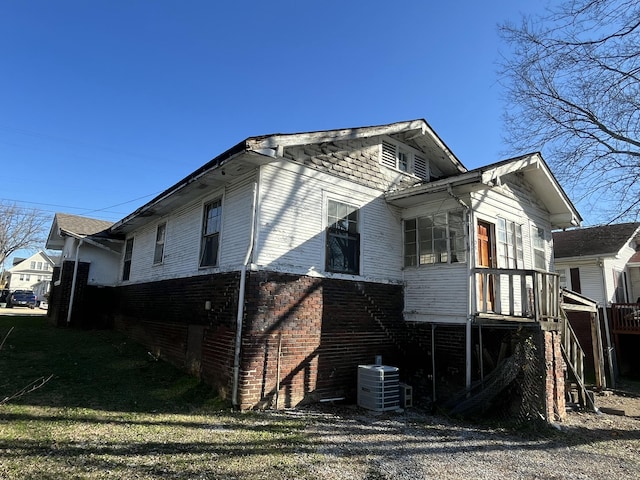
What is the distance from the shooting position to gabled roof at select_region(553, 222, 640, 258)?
18.1 meters

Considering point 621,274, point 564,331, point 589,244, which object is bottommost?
point 564,331

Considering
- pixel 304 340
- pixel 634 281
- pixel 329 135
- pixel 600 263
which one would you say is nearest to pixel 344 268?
pixel 304 340

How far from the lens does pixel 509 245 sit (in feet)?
34.0

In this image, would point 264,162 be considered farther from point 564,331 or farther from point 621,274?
point 621,274

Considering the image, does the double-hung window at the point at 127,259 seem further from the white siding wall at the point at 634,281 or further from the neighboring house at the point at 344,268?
the white siding wall at the point at 634,281

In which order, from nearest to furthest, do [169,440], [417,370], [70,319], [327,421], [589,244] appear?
[169,440]
[327,421]
[417,370]
[70,319]
[589,244]

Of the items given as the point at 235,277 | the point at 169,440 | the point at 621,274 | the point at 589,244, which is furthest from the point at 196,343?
the point at 621,274

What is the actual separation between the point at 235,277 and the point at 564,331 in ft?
25.1

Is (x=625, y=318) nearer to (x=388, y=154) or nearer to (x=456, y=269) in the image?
(x=456, y=269)

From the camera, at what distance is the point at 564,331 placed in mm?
9445

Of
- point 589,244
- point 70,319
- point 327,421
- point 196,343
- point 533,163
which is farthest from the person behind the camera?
point 589,244

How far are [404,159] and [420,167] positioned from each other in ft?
2.14

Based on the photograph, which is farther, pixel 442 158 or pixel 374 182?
pixel 442 158

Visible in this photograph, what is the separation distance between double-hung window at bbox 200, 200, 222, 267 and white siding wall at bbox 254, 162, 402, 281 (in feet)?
5.26
